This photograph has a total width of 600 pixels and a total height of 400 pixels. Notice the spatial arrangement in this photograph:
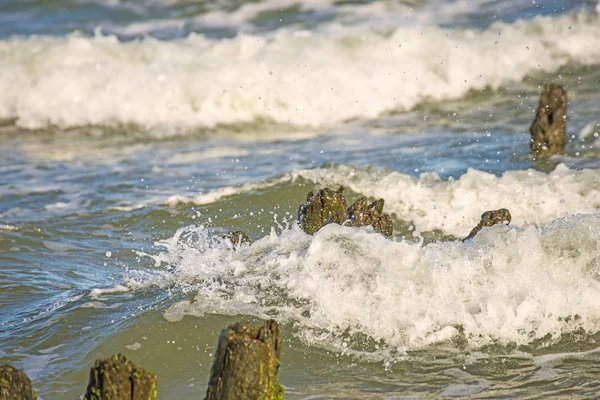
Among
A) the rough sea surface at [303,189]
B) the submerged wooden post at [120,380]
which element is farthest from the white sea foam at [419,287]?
the submerged wooden post at [120,380]

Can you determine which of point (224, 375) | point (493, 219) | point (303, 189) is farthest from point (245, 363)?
point (303, 189)

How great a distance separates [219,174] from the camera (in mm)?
10062

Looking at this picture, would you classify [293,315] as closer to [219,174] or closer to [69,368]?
[69,368]

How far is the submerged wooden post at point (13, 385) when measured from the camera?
11.2 ft

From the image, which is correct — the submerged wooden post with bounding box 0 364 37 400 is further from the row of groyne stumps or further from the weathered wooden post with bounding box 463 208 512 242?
the weathered wooden post with bounding box 463 208 512 242

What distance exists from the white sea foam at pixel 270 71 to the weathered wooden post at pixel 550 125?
385 cm

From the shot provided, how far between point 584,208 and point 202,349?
4.29 m

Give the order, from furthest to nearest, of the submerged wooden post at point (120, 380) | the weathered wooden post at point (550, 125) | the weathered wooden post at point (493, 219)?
1. the weathered wooden post at point (550, 125)
2. the weathered wooden post at point (493, 219)
3. the submerged wooden post at point (120, 380)

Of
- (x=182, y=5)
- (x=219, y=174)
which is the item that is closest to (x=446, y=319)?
(x=219, y=174)

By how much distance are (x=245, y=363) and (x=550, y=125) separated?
278 inches

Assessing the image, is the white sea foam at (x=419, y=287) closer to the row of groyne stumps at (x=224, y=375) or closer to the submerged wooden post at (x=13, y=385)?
the row of groyne stumps at (x=224, y=375)

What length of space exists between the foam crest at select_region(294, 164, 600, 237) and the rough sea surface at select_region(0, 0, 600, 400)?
0.08ft

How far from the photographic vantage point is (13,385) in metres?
3.44

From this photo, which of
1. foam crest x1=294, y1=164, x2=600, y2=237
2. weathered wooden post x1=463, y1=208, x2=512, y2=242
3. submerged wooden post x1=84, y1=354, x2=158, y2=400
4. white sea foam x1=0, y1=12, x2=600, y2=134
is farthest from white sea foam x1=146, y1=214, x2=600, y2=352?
white sea foam x1=0, y1=12, x2=600, y2=134
